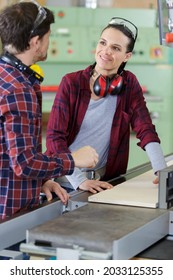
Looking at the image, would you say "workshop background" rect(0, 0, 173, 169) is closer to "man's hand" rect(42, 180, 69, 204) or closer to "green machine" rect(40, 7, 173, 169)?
"green machine" rect(40, 7, 173, 169)

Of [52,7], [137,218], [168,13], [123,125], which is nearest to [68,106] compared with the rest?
[123,125]

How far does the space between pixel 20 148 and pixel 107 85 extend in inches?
27.8

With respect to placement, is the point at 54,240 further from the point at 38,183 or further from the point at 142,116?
the point at 142,116

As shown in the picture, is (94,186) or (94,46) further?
(94,46)

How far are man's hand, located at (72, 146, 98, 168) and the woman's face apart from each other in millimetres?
580

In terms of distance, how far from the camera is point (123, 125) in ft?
8.20

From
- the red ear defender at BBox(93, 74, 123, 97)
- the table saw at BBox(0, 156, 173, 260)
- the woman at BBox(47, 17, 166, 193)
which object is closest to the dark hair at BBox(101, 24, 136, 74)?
the woman at BBox(47, 17, 166, 193)

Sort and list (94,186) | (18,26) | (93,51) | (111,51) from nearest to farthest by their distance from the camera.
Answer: (18,26) < (94,186) < (111,51) < (93,51)

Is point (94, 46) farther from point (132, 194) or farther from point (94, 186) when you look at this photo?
point (132, 194)

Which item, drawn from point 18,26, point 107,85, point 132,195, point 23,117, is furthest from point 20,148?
point 107,85

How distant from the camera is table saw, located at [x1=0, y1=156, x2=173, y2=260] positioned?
164 centimetres

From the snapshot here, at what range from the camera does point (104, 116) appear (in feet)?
8.09

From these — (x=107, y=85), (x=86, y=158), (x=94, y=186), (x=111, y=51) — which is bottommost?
(x=94, y=186)

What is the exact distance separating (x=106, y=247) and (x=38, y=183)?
0.45 metres
